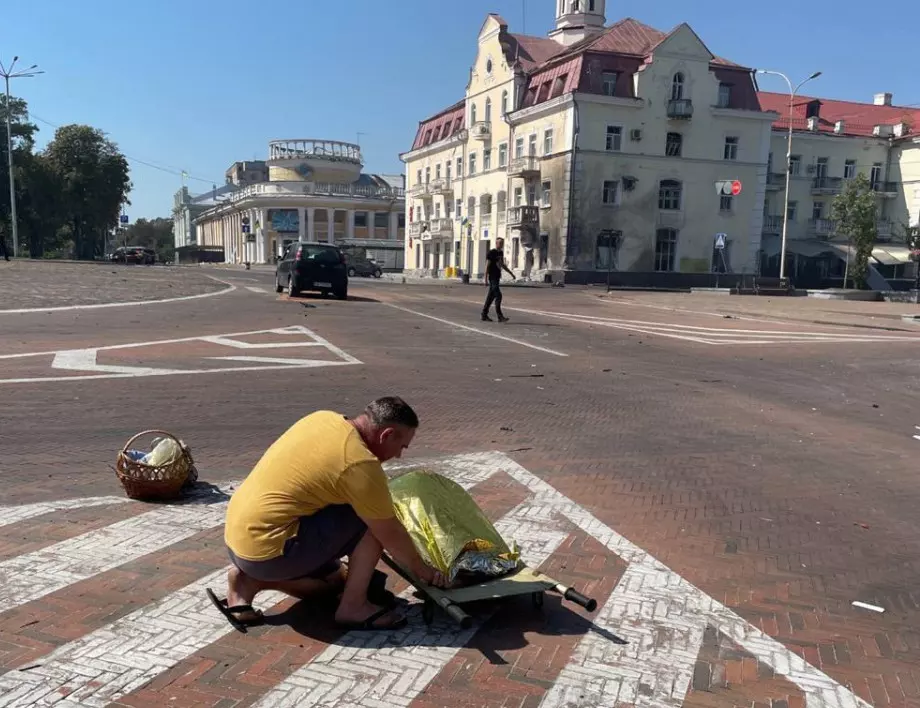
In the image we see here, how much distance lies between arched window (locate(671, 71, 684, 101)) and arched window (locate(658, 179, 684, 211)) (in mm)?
5097

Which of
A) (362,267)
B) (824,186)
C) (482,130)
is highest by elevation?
(482,130)

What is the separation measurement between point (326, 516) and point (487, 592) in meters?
0.90

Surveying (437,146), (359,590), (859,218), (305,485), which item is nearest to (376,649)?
(359,590)

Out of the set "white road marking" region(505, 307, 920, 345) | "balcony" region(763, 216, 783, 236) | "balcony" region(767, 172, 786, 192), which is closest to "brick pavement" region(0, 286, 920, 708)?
"white road marking" region(505, 307, 920, 345)

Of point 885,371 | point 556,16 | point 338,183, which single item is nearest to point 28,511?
point 885,371

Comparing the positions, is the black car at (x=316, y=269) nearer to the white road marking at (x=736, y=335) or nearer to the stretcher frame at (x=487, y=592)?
the white road marking at (x=736, y=335)

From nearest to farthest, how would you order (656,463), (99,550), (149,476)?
(99,550) < (149,476) < (656,463)

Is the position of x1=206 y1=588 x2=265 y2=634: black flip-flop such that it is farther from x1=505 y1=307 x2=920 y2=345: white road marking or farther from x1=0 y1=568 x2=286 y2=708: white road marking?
x1=505 y1=307 x2=920 y2=345: white road marking

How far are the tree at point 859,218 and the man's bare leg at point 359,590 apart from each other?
46143 mm

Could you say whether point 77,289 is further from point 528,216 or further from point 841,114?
point 841,114

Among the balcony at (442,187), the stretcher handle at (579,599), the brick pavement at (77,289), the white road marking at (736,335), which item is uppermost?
the balcony at (442,187)

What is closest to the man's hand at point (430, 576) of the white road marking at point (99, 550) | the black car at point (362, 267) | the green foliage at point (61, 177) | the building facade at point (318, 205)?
the white road marking at point (99, 550)

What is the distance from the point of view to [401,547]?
11.7 feet

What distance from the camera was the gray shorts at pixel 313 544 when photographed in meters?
3.58
